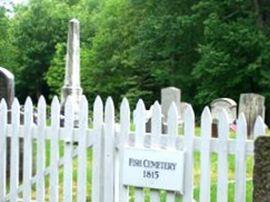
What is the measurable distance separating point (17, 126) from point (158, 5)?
94.4 feet

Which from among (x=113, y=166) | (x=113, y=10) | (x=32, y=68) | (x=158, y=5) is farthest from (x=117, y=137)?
(x=32, y=68)

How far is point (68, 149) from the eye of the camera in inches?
234

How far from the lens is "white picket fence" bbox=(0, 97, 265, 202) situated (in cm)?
508

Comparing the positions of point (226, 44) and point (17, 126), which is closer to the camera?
point (17, 126)

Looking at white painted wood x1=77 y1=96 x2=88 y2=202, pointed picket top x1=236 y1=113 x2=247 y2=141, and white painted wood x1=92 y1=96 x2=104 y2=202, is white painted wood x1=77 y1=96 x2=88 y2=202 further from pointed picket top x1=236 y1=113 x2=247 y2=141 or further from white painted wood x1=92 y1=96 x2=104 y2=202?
pointed picket top x1=236 y1=113 x2=247 y2=141

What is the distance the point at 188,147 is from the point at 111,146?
81cm

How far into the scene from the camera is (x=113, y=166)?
566 cm

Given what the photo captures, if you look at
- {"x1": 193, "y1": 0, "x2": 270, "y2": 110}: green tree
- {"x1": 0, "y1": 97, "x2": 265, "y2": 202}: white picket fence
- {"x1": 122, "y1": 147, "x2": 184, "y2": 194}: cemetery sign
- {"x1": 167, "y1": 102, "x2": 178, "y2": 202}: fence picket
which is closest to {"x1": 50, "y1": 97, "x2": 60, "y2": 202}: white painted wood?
{"x1": 0, "y1": 97, "x2": 265, "y2": 202}: white picket fence

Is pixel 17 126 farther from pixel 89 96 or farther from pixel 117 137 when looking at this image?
pixel 89 96

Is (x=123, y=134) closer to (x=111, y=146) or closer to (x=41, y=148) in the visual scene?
(x=111, y=146)

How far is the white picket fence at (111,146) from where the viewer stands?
5.08 m

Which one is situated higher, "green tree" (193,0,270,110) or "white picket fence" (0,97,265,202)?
"green tree" (193,0,270,110)

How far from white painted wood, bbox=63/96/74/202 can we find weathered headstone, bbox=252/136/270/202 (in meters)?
2.11

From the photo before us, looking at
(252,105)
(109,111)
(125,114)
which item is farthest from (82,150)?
(252,105)
